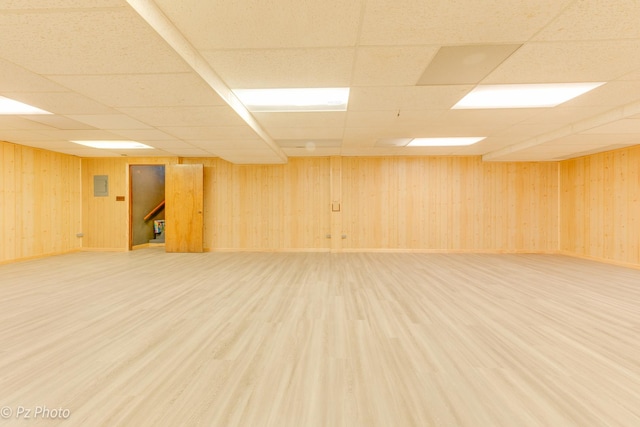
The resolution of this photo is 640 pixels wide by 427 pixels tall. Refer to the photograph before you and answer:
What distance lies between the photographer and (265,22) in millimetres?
1960

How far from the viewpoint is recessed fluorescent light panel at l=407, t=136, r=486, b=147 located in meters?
5.49

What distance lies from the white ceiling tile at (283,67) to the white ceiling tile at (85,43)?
0.43 metres

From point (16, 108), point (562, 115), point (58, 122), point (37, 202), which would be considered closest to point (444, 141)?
point (562, 115)

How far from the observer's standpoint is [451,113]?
386 centimetres

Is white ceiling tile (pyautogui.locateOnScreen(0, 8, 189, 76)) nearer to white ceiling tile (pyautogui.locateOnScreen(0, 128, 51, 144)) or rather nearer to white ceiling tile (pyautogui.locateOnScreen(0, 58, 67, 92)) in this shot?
white ceiling tile (pyautogui.locateOnScreen(0, 58, 67, 92))

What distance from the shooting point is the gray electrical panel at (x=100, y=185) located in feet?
24.3

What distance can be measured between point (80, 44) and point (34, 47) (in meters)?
0.38

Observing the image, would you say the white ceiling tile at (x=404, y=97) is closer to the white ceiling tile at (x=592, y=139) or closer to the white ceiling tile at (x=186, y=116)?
the white ceiling tile at (x=186, y=116)

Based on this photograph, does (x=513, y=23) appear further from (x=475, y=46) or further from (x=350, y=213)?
(x=350, y=213)

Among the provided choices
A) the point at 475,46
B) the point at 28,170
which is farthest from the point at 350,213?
the point at 28,170

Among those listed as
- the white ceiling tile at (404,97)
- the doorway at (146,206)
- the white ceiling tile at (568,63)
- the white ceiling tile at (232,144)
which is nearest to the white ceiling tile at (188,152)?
the white ceiling tile at (232,144)

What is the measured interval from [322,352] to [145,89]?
2.97 m

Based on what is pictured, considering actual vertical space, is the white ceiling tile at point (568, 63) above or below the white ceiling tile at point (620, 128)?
above

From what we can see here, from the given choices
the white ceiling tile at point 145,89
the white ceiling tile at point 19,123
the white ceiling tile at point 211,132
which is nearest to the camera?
the white ceiling tile at point 145,89
